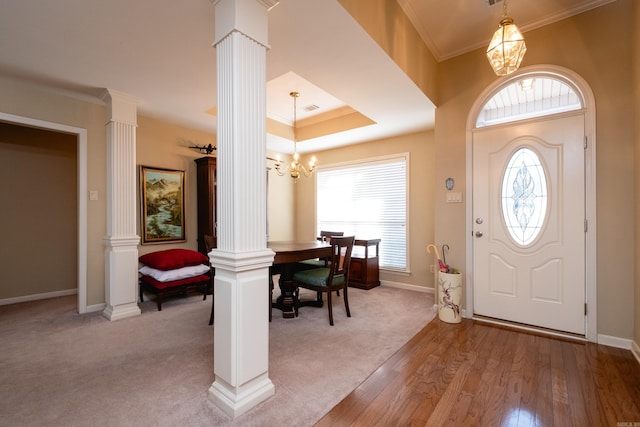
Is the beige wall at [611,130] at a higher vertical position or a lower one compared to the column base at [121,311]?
higher

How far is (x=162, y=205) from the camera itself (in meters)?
4.14

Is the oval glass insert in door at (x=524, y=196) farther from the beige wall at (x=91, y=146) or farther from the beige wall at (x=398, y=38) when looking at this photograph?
the beige wall at (x=91, y=146)

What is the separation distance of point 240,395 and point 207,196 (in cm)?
326

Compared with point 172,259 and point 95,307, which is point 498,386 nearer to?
point 172,259

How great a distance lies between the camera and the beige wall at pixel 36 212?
3871 mm

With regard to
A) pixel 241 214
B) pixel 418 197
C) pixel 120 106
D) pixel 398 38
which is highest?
pixel 398 38

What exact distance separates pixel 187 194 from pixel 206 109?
1410mm

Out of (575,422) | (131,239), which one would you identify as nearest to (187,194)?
(131,239)

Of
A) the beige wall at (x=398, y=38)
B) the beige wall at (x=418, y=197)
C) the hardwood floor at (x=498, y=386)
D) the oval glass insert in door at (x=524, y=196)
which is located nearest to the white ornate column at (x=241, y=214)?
the hardwood floor at (x=498, y=386)

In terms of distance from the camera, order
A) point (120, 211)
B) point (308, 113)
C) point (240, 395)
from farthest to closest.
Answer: point (308, 113)
point (120, 211)
point (240, 395)

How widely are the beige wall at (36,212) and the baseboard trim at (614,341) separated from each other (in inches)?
262

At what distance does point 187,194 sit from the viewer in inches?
174

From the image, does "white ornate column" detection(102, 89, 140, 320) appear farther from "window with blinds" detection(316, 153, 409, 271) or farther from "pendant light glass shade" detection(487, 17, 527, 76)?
"pendant light glass shade" detection(487, 17, 527, 76)

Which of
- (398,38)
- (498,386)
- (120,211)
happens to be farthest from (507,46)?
(120,211)
